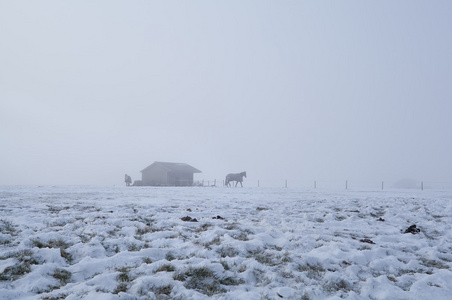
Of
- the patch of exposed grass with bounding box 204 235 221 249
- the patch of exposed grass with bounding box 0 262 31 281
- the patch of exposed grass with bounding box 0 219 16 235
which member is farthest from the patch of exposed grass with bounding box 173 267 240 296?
the patch of exposed grass with bounding box 0 219 16 235

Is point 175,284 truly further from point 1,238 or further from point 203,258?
point 1,238

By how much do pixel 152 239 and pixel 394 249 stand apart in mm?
4883

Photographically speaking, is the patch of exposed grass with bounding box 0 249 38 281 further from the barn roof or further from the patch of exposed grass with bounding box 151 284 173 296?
the barn roof

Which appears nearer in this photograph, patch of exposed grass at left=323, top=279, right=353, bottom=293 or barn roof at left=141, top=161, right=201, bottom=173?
patch of exposed grass at left=323, top=279, right=353, bottom=293

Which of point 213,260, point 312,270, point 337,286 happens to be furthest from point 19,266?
point 337,286

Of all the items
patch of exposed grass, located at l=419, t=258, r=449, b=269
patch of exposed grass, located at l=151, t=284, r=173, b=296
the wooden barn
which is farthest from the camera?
the wooden barn

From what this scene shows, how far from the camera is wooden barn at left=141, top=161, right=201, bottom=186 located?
56.5 metres

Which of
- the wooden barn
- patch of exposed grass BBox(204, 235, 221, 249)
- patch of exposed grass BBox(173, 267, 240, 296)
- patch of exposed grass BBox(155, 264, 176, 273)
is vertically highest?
the wooden barn

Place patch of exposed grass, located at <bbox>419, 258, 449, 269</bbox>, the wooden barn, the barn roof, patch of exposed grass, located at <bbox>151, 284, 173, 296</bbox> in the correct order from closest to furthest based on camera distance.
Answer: patch of exposed grass, located at <bbox>151, 284, 173, 296</bbox> → patch of exposed grass, located at <bbox>419, 258, 449, 269</bbox> → the wooden barn → the barn roof

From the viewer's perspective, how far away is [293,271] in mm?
4664

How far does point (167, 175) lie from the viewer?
5625 centimetres

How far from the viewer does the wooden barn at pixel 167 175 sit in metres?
56.5

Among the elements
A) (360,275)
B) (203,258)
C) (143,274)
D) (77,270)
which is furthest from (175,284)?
(360,275)

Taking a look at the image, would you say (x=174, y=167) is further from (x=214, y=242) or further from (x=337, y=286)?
(x=337, y=286)
